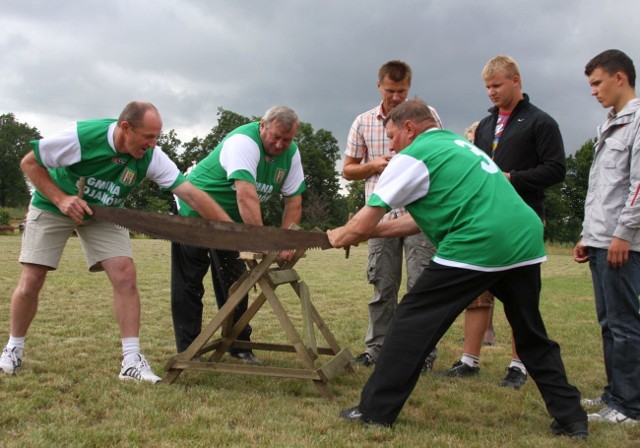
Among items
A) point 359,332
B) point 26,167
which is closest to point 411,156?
point 26,167

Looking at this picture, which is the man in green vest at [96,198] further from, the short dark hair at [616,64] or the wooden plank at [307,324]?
the short dark hair at [616,64]

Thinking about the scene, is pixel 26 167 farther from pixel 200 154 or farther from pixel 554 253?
pixel 200 154

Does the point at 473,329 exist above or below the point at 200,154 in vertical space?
below

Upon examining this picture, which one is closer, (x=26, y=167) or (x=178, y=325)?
(x=26, y=167)

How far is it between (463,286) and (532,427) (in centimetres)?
115

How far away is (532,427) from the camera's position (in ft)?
13.3

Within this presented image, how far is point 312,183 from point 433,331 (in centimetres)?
6723

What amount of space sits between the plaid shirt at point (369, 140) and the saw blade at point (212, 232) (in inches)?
54.2

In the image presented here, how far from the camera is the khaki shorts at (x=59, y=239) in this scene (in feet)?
15.9

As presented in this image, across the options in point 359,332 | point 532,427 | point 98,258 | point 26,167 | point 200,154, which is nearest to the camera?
point 532,427

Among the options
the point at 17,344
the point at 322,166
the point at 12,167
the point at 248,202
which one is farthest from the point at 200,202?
the point at 12,167

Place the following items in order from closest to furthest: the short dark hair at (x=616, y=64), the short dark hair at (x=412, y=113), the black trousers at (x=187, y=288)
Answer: the short dark hair at (x=412, y=113)
the short dark hair at (x=616, y=64)
the black trousers at (x=187, y=288)

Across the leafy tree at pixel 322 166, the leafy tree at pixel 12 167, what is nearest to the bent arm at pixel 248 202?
the leafy tree at pixel 322 166

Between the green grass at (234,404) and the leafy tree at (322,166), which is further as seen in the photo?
the leafy tree at (322,166)
